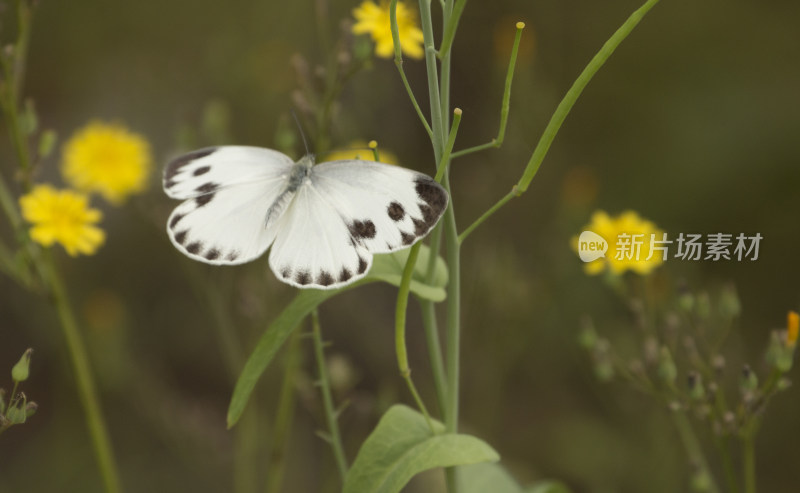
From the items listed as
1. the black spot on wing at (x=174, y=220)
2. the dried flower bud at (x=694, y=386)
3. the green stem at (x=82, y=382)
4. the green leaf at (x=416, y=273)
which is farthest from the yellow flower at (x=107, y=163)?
the dried flower bud at (x=694, y=386)

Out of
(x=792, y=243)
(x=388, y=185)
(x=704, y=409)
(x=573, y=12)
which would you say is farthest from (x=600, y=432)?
(x=388, y=185)

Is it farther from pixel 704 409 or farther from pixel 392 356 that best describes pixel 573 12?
pixel 704 409

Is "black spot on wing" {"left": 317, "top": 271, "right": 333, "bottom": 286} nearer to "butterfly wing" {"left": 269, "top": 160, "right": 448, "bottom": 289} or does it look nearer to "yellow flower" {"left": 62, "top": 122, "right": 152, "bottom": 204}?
"butterfly wing" {"left": 269, "top": 160, "right": 448, "bottom": 289}

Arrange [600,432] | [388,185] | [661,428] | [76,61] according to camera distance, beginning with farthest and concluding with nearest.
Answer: [76,61] < [600,432] < [661,428] < [388,185]

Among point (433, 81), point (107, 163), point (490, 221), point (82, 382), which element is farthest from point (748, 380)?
point (490, 221)

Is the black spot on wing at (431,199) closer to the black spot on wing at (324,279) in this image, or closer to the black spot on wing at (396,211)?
the black spot on wing at (396,211)

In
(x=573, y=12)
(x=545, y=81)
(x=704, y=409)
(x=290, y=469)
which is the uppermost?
(x=573, y=12)

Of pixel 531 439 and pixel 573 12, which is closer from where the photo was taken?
pixel 531 439
